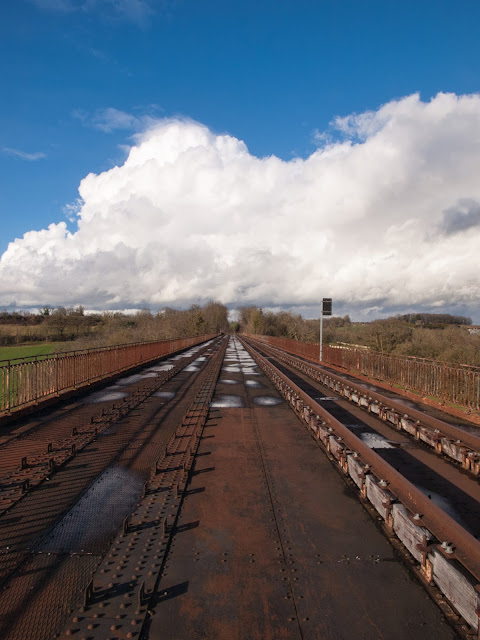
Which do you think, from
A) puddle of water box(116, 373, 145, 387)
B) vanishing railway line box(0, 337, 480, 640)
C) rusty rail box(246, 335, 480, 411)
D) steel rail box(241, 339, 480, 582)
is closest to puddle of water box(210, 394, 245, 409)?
vanishing railway line box(0, 337, 480, 640)

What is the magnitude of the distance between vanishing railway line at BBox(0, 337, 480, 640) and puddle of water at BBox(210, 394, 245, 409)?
2.33 m

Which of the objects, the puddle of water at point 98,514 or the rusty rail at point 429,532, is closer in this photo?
the rusty rail at point 429,532

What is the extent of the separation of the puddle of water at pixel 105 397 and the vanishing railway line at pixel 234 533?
9.76 feet

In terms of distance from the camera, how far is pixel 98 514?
4070 mm

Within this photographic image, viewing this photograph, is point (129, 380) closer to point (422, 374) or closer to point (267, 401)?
point (267, 401)

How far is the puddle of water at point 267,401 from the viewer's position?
1033 cm

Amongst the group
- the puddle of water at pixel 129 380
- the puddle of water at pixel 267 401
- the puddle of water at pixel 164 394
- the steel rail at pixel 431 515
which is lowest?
the puddle of water at pixel 129 380

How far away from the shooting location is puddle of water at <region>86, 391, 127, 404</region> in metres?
10.5

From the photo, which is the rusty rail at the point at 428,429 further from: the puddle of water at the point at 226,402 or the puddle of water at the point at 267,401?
the puddle of water at the point at 226,402

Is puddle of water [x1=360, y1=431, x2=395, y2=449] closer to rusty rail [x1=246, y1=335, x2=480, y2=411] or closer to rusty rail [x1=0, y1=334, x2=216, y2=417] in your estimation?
rusty rail [x1=246, y1=335, x2=480, y2=411]

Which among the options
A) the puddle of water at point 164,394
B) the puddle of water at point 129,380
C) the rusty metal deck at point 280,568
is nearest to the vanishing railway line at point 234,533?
the rusty metal deck at point 280,568

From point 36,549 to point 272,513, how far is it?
228cm

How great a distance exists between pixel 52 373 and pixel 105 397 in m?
1.61

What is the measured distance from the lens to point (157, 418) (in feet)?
27.6
